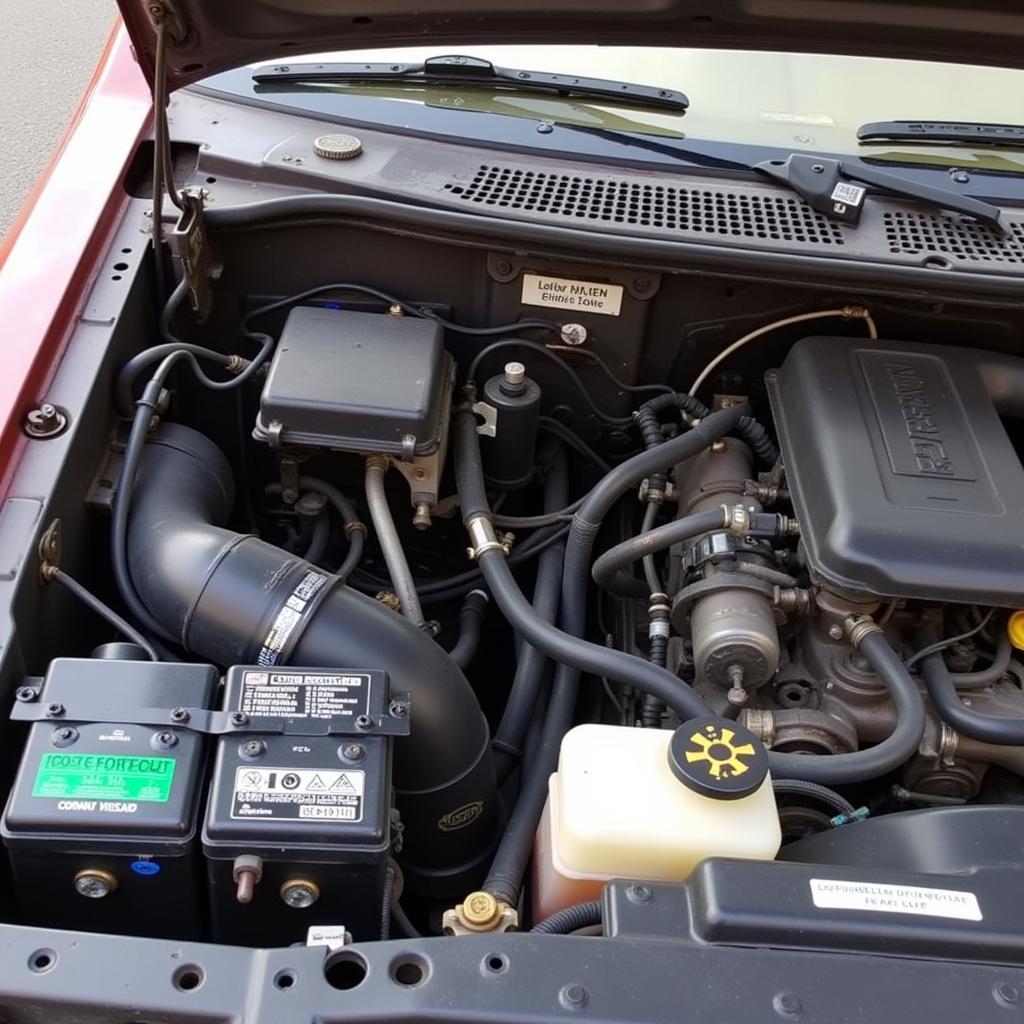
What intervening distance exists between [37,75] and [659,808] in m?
4.81

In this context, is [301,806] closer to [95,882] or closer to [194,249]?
[95,882]

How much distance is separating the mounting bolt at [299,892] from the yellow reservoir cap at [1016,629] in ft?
3.14

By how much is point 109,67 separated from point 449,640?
49.4 inches

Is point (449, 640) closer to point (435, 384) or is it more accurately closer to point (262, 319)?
point (435, 384)

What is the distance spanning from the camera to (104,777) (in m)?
1.03

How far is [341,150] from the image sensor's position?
1.66 meters

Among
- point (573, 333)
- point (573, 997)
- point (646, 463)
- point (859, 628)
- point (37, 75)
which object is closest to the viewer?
point (573, 997)

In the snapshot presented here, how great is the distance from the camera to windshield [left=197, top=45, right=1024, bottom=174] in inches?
69.1

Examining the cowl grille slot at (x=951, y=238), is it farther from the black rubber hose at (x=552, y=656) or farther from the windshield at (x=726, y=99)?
the black rubber hose at (x=552, y=656)

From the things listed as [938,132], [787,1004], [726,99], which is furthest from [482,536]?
[938,132]

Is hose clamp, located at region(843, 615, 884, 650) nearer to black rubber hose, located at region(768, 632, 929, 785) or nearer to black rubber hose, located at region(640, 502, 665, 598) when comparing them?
black rubber hose, located at region(768, 632, 929, 785)

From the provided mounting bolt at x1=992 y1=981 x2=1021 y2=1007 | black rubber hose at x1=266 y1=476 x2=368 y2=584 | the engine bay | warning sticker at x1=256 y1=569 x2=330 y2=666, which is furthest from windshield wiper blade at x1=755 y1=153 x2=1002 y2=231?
mounting bolt at x1=992 y1=981 x2=1021 y2=1007

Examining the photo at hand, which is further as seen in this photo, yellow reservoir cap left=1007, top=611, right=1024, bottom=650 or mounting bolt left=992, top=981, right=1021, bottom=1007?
yellow reservoir cap left=1007, top=611, right=1024, bottom=650

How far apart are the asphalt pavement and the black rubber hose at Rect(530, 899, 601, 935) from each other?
3.25 meters
